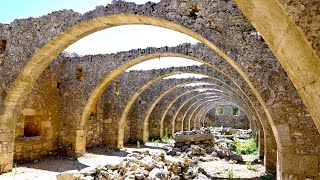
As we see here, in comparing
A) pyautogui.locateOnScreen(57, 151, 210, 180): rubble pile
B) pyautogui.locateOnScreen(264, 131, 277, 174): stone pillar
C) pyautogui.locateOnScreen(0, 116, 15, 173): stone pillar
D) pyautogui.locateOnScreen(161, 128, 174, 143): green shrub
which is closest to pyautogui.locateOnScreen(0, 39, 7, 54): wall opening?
pyautogui.locateOnScreen(0, 116, 15, 173): stone pillar

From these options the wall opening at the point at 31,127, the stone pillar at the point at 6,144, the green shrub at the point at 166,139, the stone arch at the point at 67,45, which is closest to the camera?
the stone arch at the point at 67,45

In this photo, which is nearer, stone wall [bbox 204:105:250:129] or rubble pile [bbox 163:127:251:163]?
rubble pile [bbox 163:127:251:163]

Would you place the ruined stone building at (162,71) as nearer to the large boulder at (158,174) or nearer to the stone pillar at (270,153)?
the stone pillar at (270,153)

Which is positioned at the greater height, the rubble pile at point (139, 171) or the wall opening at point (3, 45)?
the wall opening at point (3, 45)

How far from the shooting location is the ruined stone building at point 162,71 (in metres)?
1.43

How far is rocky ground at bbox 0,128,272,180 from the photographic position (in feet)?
17.2

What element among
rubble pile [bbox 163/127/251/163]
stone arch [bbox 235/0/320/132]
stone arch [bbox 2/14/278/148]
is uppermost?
stone arch [bbox 2/14/278/148]

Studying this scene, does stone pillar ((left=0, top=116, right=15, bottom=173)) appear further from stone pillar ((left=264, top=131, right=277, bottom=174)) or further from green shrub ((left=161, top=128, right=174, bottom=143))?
green shrub ((left=161, top=128, right=174, bottom=143))

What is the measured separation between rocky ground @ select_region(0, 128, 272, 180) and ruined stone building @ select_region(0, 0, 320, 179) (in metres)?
0.68

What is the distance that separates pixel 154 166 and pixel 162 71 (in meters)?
6.24

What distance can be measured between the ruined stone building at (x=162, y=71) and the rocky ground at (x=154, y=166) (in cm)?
68

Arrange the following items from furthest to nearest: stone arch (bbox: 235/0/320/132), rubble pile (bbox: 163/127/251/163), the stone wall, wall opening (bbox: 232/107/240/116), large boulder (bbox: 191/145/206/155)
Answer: wall opening (bbox: 232/107/240/116), the stone wall, large boulder (bbox: 191/145/206/155), rubble pile (bbox: 163/127/251/163), stone arch (bbox: 235/0/320/132)

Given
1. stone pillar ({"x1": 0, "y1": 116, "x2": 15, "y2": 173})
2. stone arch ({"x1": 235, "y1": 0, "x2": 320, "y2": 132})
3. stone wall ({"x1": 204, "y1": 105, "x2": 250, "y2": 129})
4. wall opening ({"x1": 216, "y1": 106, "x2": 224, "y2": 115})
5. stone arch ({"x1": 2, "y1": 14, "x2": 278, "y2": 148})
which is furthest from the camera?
wall opening ({"x1": 216, "y1": 106, "x2": 224, "y2": 115})

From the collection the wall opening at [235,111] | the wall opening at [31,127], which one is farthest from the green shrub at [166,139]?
the wall opening at [235,111]
